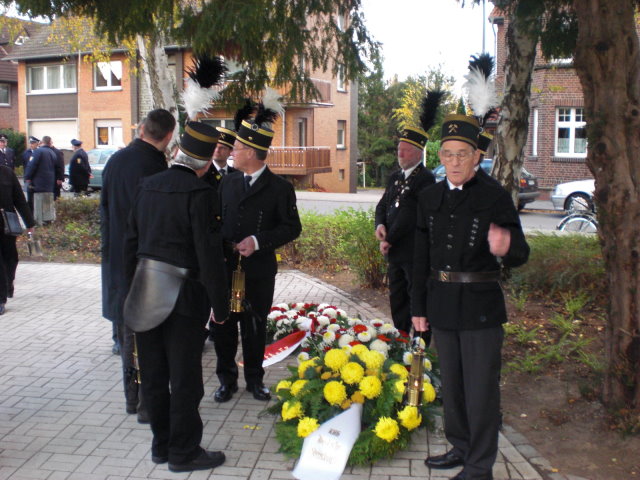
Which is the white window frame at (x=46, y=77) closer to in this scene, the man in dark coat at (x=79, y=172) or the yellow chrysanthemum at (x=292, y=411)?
the man in dark coat at (x=79, y=172)

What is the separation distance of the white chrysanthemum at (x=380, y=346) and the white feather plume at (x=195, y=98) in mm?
2196

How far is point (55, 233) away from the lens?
1317cm

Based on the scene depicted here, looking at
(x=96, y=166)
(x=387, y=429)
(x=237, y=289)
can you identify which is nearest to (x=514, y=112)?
(x=237, y=289)

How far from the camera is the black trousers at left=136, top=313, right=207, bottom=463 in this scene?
394 centimetres

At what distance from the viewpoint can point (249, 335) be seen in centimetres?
517

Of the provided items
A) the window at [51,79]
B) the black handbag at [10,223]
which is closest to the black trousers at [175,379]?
the black handbag at [10,223]

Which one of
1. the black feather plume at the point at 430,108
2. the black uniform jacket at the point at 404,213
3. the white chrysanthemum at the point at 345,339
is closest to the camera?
the white chrysanthemum at the point at 345,339

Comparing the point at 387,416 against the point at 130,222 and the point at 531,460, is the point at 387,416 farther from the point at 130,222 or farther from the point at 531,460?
the point at 130,222

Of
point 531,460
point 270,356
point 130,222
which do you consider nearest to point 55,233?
point 270,356

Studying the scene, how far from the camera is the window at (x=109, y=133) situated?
3691 centimetres

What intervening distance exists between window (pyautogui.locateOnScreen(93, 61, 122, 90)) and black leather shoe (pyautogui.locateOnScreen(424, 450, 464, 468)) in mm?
34486

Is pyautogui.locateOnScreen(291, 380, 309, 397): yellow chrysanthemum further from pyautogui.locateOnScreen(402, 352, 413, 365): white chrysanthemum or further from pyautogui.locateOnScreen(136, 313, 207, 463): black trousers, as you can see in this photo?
pyautogui.locateOnScreen(402, 352, 413, 365): white chrysanthemum

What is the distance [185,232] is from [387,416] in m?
1.70

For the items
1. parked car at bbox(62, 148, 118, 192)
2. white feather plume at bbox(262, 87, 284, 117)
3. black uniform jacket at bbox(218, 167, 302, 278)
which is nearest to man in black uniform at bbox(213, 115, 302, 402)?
black uniform jacket at bbox(218, 167, 302, 278)
